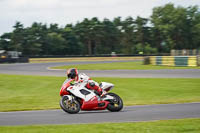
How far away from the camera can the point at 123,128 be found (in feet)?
24.6

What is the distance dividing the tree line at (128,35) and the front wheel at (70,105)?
70623mm

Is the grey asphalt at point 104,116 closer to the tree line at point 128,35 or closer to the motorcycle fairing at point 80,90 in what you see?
the motorcycle fairing at point 80,90

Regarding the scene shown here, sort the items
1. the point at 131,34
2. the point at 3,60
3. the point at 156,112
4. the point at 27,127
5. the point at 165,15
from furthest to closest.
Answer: the point at 131,34 → the point at 165,15 → the point at 3,60 → the point at 156,112 → the point at 27,127

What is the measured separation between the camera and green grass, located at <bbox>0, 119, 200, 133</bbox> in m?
7.27

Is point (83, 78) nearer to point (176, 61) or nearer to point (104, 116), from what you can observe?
point (104, 116)

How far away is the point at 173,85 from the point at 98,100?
8.83 metres

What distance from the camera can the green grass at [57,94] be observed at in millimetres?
13173

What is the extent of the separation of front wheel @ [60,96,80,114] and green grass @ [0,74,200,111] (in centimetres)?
230

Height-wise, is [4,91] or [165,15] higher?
[165,15]

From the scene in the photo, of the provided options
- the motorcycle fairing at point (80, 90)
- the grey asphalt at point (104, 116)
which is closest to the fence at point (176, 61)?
the grey asphalt at point (104, 116)

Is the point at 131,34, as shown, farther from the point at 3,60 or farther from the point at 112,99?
the point at 112,99

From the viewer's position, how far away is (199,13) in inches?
3890

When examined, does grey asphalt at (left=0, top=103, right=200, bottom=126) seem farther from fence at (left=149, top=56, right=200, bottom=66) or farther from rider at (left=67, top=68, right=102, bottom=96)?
fence at (left=149, top=56, right=200, bottom=66)

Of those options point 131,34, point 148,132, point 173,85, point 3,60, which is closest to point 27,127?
point 148,132
